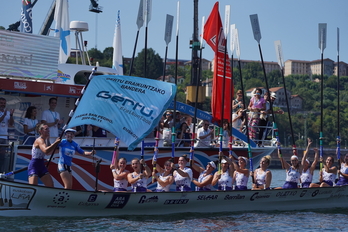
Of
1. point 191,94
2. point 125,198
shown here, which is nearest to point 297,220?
point 125,198

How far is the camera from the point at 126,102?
52.6 feet

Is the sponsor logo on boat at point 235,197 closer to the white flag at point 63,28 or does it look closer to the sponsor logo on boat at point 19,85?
the sponsor logo on boat at point 19,85

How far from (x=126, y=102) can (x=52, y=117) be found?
2.87 m

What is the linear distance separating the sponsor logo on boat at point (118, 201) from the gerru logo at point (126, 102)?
222cm

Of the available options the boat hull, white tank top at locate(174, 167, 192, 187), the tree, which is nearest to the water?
the boat hull

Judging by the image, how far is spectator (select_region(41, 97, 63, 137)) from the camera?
1761 centimetres

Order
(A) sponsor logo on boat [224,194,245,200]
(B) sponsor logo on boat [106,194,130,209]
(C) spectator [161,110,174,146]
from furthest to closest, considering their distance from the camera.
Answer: (C) spectator [161,110,174,146] → (A) sponsor logo on boat [224,194,245,200] → (B) sponsor logo on boat [106,194,130,209]

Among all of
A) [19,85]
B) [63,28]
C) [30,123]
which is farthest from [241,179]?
[63,28]

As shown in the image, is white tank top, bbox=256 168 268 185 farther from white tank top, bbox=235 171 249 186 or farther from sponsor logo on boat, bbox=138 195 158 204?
sponsor logo on boat, bbox=138 195 158 204

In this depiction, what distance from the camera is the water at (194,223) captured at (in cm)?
1494

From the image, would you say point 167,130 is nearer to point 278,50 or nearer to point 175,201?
point 175,201

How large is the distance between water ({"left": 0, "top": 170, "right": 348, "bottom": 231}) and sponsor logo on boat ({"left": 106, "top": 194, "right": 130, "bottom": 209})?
344 mm

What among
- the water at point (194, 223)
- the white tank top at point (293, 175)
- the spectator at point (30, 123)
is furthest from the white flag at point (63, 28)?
the white tank top at point (293, 175)

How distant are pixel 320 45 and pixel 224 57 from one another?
3.85 meters
